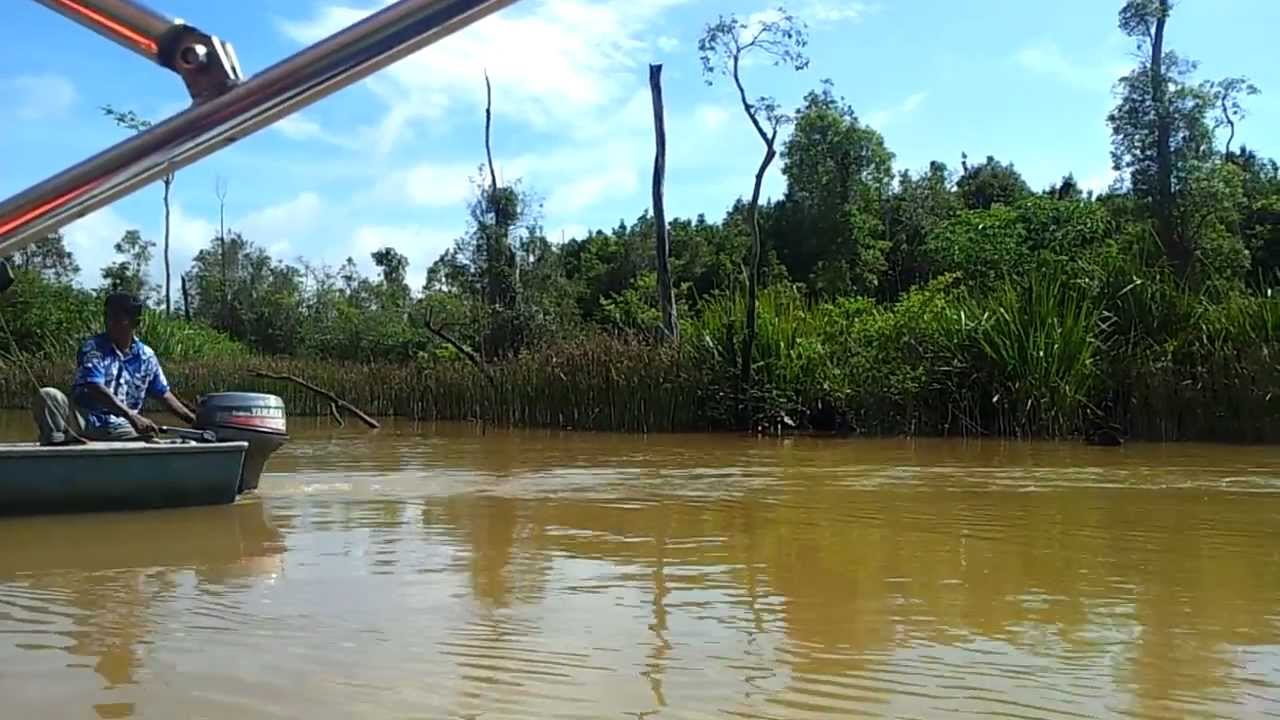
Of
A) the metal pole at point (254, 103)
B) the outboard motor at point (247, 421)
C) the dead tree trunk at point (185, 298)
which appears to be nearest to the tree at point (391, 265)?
the dead tree trunk at point (185, 298)

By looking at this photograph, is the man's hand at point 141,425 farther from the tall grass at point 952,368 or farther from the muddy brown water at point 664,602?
the tall grass at point 952,368

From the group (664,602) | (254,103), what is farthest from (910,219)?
(254,103)

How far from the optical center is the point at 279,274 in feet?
116

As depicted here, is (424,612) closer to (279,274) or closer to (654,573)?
(654,573)

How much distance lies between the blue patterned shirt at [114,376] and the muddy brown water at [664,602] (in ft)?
2.07

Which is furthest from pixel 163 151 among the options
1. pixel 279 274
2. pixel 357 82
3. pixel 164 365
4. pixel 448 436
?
pixel 279 274

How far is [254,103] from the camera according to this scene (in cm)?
86

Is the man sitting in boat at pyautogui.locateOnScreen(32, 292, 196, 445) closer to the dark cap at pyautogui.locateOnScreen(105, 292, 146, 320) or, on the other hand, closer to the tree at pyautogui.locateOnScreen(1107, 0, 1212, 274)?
the dark cap at pyautogui.locateOnScreen(105, 292, 146, 320)

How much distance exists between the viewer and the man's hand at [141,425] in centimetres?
674

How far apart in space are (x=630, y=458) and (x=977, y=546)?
5460 millimetres

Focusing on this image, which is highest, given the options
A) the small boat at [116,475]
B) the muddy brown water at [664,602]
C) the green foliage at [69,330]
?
the green foliage at [69,330]

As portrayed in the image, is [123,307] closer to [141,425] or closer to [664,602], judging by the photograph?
[141,425]

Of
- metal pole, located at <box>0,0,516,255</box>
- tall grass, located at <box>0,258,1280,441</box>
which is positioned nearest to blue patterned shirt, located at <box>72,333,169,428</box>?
metal pole, located at <box>0,0,516,255</box>

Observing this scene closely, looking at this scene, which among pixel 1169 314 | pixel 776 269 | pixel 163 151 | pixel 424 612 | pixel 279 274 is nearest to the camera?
pixel 163 151
